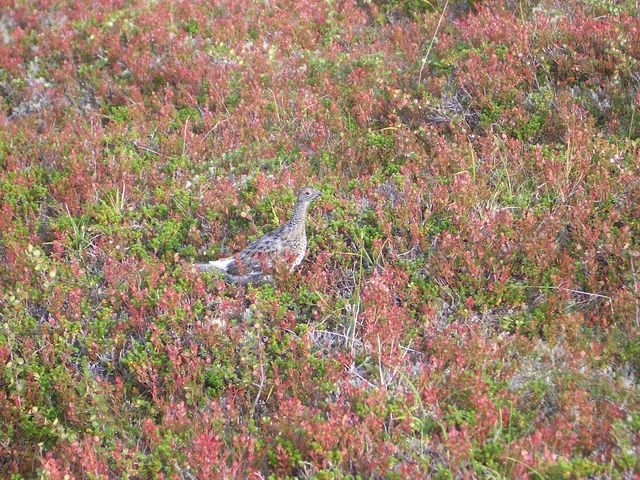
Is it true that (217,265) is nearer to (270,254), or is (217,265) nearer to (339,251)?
(270,254)

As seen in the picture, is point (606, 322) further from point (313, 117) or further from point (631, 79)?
point (313, 117)

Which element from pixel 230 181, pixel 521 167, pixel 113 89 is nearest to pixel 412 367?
pixel 521 167

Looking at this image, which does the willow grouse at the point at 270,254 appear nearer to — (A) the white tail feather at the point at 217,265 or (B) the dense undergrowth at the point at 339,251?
(A) the white tail feather at the point at 217,265

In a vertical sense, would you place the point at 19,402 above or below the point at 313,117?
below

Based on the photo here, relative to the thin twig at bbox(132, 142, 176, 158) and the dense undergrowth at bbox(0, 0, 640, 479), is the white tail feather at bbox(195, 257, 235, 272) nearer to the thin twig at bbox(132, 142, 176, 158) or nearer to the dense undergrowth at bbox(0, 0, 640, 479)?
the dense undergrowth at bbox(0, 0, 640, 479)

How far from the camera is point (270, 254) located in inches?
245

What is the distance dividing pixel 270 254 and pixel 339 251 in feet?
2.06

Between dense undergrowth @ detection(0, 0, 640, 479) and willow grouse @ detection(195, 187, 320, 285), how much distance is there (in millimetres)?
180

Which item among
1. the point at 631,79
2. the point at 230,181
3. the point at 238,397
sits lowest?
the point at 238,397

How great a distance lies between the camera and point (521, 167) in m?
6.88

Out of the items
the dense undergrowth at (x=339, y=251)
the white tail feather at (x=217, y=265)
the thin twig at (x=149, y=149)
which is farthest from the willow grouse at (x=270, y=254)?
the thin twig at (x=149, y=149)

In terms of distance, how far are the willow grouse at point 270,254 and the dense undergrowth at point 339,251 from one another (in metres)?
0.18

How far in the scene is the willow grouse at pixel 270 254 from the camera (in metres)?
6.18

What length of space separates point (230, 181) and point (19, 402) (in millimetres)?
3193
